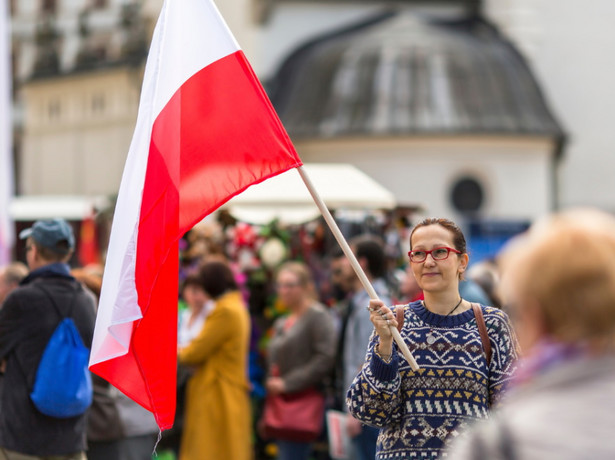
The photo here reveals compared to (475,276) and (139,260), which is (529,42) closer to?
(475,276)

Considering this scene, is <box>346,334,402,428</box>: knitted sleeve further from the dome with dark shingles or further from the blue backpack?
the dome with dark shingles

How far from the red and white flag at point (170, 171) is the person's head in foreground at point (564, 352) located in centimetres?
251

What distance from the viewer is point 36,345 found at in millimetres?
6145

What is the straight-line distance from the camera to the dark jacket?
609cm

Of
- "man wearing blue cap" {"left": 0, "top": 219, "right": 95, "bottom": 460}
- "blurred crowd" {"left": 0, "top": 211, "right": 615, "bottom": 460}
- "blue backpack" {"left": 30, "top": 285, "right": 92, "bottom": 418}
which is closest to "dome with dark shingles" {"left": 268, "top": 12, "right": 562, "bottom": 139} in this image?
"blurred crowd" {"left": 0, "top": 211, "right": 615, "bottom": 460}

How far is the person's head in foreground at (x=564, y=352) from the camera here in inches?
95.8

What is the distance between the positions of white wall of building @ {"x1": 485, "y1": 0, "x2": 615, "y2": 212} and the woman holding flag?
3116cm

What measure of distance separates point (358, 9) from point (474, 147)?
647 cm

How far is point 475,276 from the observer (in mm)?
10789

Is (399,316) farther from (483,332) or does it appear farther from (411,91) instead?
(411,91)

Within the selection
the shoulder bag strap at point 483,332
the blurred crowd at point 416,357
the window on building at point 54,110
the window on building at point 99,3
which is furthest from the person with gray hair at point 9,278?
the window on building at point 99,3

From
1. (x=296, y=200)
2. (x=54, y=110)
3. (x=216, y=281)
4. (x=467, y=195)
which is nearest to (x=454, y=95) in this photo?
(x=467, y=195)

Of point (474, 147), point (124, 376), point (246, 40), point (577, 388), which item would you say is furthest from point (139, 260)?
point (246, 40)

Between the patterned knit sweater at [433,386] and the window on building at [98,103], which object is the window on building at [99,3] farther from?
the patterned knit sweater at [433,386]
